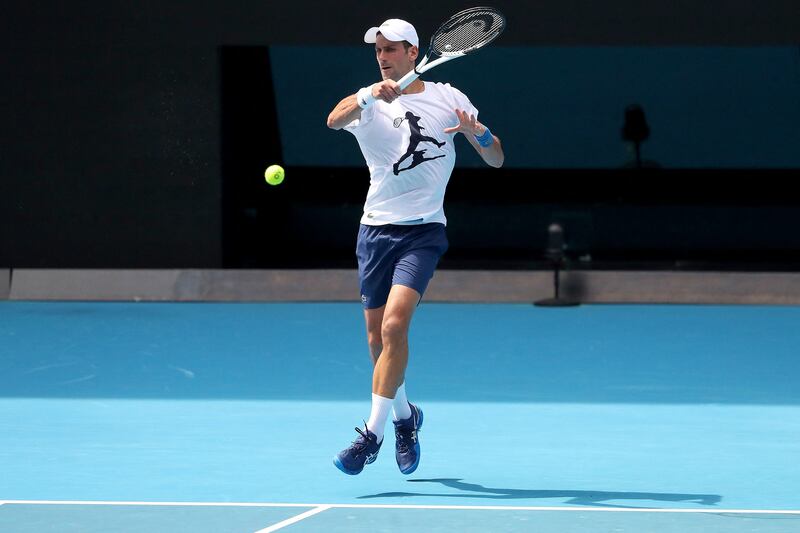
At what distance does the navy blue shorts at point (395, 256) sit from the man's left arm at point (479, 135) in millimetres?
419

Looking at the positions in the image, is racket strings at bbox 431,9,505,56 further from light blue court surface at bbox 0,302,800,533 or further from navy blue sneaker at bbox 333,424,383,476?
light blue court surface at bbox 0,302,800,533

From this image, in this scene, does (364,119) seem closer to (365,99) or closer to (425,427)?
(365,99)

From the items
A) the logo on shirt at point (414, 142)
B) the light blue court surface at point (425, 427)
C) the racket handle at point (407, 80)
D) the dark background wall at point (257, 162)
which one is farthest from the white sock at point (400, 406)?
the dark background wall at point (257, 162)

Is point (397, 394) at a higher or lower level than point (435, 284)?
lower

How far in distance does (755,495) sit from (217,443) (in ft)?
9.27

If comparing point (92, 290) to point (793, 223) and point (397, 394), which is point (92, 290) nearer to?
point (793, 223)

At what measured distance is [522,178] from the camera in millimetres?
17703

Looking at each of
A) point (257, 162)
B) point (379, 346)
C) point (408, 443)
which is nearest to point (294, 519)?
point (408, 443)

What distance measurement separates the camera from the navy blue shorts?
723 cm

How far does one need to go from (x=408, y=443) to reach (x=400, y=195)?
1133 millimetres

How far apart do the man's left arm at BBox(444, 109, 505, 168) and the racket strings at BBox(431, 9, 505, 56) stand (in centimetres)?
46

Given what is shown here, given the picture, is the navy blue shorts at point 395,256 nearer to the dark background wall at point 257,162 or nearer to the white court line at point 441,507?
the white court line at point 441,507

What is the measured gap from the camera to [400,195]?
288 inches

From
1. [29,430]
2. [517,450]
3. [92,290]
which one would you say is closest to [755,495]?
[517,450]
